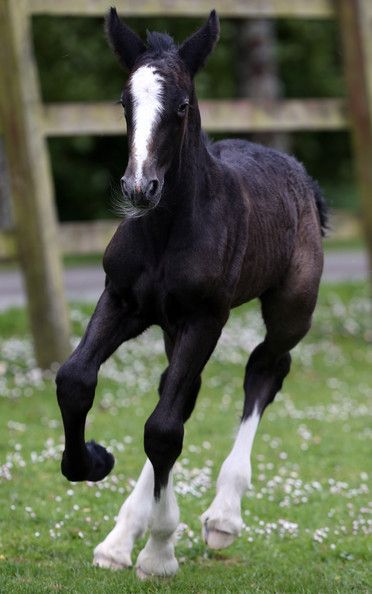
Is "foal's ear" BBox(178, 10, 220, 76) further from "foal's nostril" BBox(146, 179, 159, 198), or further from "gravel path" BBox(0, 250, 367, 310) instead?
"gravel path" BBox(0, 250, 367, 310)

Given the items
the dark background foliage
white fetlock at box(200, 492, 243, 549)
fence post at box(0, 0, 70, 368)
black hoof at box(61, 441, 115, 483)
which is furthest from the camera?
the dark background foliage

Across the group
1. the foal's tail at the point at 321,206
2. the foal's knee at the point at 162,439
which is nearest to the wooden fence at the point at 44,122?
the foal's tail at the point at 321,206

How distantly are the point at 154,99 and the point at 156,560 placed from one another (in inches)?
80.9

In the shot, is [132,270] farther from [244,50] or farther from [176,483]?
[244,50]

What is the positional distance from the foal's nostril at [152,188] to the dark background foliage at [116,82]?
1663 centimetres

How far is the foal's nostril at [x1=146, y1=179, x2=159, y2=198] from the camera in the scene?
4.21 m

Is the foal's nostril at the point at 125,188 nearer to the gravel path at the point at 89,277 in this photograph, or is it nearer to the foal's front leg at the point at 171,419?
the foal's front leg at the point at 171,419

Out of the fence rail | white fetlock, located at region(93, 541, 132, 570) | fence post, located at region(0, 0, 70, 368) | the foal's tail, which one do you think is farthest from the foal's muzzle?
fence post, located at region(0, 0, 70, 368)

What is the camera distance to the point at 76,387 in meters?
4.76

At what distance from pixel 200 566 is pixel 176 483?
4.17 feet

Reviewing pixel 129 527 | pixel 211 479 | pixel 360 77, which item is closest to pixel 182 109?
pixel 129 527

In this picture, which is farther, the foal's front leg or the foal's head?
the foal's front leg

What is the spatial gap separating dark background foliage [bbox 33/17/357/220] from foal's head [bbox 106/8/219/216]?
16.0m

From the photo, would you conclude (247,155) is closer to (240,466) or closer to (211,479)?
(240,466)
